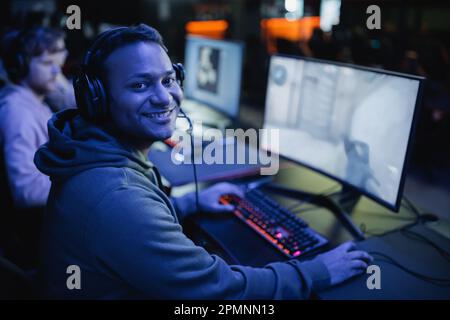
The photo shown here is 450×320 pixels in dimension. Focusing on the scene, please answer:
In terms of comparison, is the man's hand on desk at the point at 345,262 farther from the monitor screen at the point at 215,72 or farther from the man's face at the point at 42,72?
the man's face at the point at 42,72

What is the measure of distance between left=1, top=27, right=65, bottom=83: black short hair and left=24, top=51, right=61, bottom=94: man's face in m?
0.02

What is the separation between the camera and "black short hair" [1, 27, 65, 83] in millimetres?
1709

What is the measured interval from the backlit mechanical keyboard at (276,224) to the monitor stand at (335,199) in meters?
0.14

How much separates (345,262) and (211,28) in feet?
24.8

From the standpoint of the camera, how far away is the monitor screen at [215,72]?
6.42 ft

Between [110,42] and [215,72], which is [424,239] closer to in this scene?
[110,42]

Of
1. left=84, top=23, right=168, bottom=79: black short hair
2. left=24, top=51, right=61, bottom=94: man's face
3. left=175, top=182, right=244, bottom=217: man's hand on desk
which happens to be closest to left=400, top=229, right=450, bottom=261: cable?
left=175, top=182, right=244, bottom=217: man's hand on desk

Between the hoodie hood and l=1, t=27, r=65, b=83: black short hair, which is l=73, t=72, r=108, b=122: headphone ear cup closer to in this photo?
the hoodie hood

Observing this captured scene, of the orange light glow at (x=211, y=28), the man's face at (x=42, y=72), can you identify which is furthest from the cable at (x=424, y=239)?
the orange light glow at (x=211, y=28)

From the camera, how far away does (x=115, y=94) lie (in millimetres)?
926
